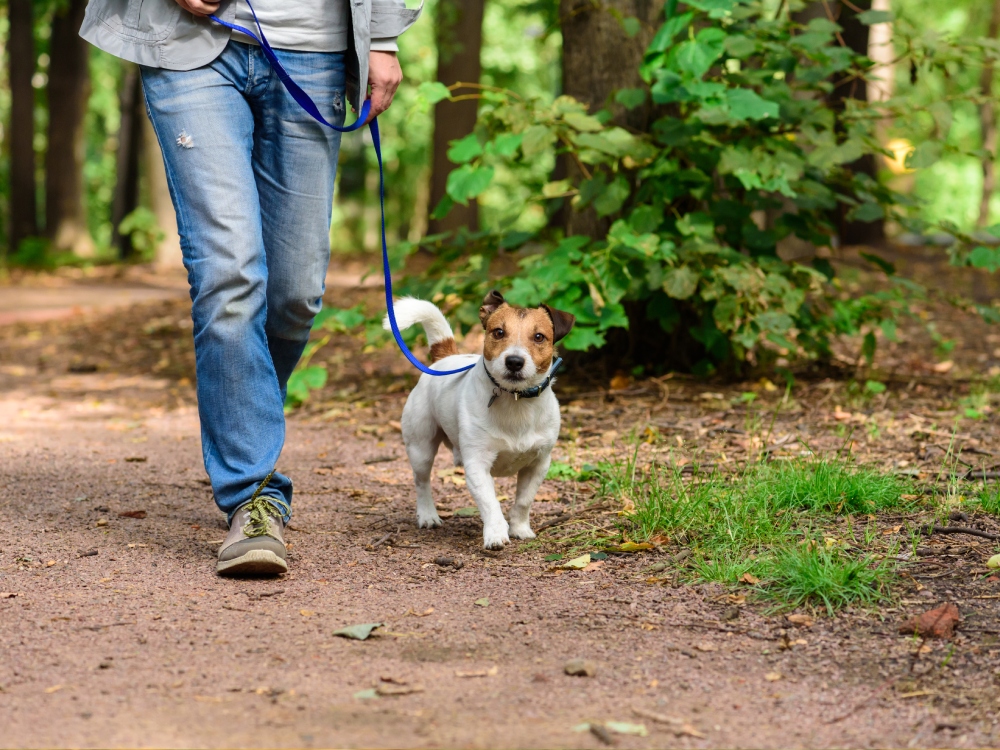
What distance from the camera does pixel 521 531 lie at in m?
4.13

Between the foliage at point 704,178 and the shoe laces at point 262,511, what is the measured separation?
2295 millimetres

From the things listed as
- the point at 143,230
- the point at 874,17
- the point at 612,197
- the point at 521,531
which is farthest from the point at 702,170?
the point at 143,230

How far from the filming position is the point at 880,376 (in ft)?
23.0

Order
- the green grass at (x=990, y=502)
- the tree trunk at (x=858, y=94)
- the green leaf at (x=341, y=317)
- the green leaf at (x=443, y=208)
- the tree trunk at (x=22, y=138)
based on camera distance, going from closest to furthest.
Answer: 1. the green grass at (x=990, y=502)
2. the green leaf at (x=443, y=208)
3. the green leaf at (x=341, y=317)
4. the tree trunk at (x=858, y=94)
5. the tree trunk at (x=22, y=138)

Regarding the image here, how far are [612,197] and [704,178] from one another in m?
0.55

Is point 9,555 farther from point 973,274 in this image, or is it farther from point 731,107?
point 973,274

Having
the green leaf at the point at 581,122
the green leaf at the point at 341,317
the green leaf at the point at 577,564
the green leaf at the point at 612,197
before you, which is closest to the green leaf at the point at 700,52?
the green leaf at the point at 581,122

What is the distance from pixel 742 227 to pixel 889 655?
394cm

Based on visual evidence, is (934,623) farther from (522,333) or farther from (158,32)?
(158,32)

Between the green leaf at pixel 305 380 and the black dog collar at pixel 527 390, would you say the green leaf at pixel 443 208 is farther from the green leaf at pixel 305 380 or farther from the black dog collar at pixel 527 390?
the black dog collar at pixel 527 390

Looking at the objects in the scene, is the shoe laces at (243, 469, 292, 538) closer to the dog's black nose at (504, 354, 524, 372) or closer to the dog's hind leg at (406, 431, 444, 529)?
the dog's hind leg at (406, 431, 444, 529)

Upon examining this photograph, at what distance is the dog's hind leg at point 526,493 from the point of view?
13.5 feet

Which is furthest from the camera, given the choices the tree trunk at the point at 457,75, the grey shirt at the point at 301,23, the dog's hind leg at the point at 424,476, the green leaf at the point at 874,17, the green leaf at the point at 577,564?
the tree trunk at the point at 457,75

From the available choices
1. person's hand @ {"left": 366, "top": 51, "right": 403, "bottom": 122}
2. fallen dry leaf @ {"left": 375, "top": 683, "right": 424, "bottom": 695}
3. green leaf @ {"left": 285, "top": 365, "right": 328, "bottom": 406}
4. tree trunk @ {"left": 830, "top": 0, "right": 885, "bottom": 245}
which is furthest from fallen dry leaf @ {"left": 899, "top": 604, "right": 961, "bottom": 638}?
tree trunk @ {"left": 830, "top": 0, "right": 885, "bottom": 245}
